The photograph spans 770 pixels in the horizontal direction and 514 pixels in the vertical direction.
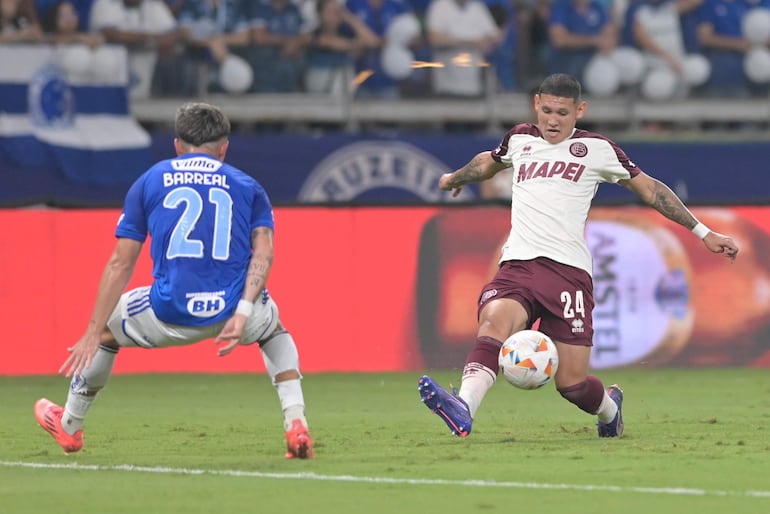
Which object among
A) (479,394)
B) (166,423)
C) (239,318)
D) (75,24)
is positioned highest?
(75,24)

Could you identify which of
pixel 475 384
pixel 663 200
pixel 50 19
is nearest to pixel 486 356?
pixel 475 384

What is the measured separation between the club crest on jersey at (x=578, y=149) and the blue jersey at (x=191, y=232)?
7.46ft

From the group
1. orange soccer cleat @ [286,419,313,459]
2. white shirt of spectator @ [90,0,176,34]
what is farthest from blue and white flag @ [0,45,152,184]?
orange soccer cleat @ [286,419,313,459]

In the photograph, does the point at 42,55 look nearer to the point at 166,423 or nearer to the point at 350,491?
the point at 166,423

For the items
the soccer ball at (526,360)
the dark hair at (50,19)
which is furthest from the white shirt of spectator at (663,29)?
the soccer ball at (526,360)

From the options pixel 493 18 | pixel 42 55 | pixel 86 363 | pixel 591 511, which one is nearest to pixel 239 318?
pixel 86 363

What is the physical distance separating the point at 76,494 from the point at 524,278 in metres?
3.22

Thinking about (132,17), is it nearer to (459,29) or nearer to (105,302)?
(459,29)

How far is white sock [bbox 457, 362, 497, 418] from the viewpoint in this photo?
909 cm

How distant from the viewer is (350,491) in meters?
7.47

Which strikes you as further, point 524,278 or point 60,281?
point 60,281

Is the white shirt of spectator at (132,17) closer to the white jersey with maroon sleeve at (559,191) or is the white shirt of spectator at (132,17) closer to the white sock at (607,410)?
the white jersey with maroon sleeve at (559,191)

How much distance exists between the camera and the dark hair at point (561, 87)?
9578 mm

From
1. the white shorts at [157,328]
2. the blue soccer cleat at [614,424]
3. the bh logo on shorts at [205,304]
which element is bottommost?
the blue soccer cleat at [614,424]
